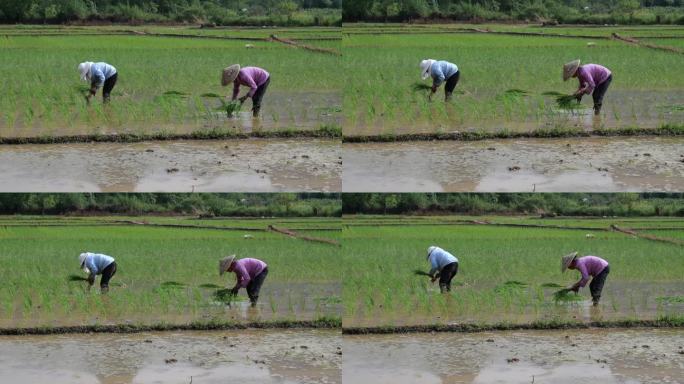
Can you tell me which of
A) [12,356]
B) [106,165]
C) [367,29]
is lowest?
[12,356]

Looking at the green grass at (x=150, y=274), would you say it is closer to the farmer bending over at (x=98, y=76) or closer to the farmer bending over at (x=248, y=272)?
the farmer bending over at (x=248, y=272)

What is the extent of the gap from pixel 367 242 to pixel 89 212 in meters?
2.31

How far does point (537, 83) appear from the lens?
11.5m

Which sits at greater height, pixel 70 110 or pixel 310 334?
pixel 70 110

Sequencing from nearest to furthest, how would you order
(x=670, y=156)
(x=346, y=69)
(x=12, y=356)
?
(x=12, y=356), (x=670, y=156), (x=346, y=69)

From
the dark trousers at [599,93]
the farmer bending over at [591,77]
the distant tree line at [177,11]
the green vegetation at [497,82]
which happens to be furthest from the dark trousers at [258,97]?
the dark trousers at [599,93]

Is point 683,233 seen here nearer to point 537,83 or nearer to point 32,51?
point 537,83

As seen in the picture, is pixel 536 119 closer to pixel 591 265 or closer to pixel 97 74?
pixel 591 265

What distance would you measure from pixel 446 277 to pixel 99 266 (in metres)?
2.41

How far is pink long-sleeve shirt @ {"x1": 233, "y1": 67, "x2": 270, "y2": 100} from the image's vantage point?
1090 centimetres

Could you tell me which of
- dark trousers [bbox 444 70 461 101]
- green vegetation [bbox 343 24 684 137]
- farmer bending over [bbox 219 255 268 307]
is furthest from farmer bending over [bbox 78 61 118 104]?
dark trousers [bbox 444 70 461 101]

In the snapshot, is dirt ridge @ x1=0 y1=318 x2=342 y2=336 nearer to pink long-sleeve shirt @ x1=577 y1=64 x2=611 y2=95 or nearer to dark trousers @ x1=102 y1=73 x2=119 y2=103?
dark trousers @ x1=102 y1=73 x2=119 y2=103

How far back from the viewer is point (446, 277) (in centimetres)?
1049

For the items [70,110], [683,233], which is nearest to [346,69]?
[70,110]
